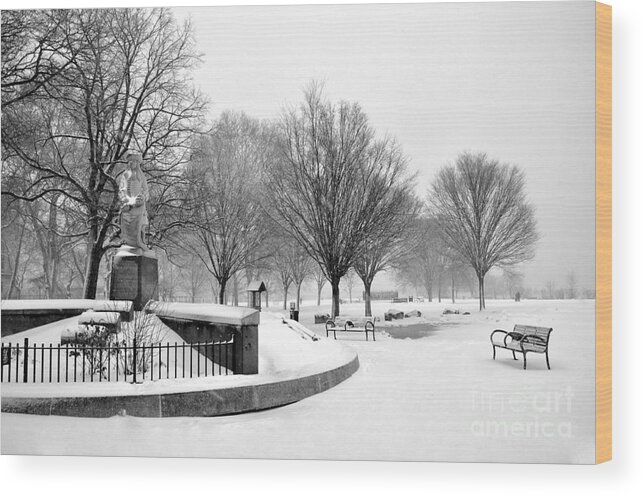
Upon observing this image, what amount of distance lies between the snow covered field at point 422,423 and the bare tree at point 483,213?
86 cm

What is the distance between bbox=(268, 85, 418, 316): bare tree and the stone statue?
209 centimetres

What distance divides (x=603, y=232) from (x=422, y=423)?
313 centimetres

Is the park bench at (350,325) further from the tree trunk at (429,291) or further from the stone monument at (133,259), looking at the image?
the stone monument at (133,259)

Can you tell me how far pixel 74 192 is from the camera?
10125 mm

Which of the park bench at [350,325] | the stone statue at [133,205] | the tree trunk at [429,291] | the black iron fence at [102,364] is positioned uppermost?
the stone statue at [133,205]

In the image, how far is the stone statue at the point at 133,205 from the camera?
8.80 meters

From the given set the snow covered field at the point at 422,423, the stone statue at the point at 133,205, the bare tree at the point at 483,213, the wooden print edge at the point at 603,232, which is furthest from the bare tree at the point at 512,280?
the stone statue at the point at 133,205

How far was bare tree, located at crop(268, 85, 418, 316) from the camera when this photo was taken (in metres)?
7.92

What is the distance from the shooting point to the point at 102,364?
7.14m

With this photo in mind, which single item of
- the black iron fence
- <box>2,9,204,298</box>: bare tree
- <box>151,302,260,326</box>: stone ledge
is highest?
<box>2,9,204,298</box>: bare tree

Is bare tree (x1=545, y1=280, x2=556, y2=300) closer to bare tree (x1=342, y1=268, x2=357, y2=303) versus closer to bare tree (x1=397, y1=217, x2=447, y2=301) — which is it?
bare tree (x1=397, y1=217, x2=447, y2=301)

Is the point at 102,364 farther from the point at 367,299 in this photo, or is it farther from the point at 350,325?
the point at 367,299

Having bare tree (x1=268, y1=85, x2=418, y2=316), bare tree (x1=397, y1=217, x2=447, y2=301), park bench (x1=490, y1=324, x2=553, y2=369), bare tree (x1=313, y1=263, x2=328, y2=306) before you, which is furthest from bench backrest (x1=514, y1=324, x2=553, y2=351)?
bare tree (x1=313, y1=263, x2=328, y2=306)

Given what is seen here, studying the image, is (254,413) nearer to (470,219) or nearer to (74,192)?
(470,219)
